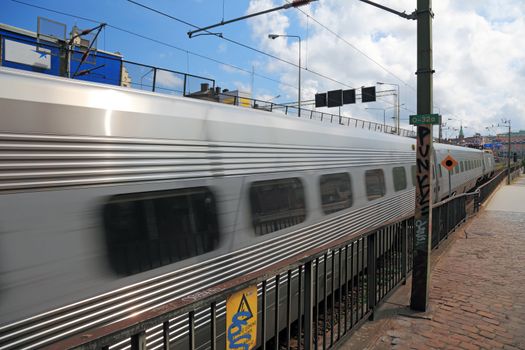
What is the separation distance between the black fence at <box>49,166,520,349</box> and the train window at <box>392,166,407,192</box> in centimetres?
160

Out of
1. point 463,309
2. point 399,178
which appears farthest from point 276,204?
point 399,178

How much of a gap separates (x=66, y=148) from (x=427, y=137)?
3879mm

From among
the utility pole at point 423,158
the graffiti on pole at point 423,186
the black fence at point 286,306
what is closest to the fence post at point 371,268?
the black fence at point 286,306

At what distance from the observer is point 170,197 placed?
3.27m

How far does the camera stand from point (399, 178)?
31.1 ft

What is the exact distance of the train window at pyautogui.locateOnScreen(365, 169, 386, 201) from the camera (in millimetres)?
7410

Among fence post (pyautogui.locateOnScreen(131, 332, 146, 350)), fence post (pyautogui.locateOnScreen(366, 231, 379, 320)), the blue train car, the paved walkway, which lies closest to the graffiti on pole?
fence post (pyautogui.locateOnScreen(366, 231, 379, 320))

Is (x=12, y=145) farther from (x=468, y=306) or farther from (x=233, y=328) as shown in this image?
(x=468, y=306)

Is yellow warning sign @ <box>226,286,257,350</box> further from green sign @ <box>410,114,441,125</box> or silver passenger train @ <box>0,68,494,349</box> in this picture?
green sign @ <box>410,114,441,125</box>

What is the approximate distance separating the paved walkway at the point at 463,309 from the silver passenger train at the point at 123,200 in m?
1.39

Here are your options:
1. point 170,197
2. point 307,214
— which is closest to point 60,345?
point 170,197

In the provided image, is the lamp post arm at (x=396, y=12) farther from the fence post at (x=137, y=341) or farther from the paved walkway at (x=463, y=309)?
the fence post at (x=137, y=341)

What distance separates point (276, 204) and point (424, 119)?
200cm

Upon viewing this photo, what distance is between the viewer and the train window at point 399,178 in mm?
9173
